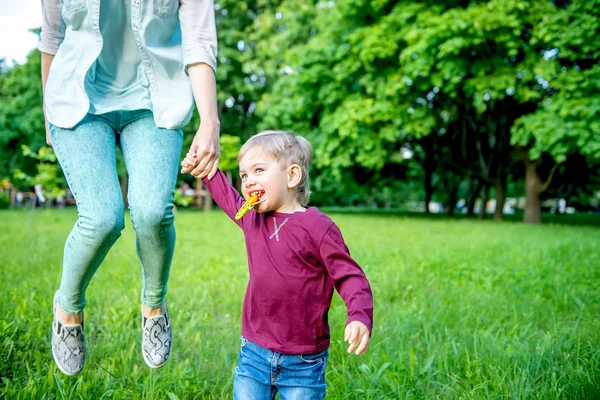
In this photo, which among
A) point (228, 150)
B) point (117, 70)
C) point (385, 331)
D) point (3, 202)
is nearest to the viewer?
point (117, 70)

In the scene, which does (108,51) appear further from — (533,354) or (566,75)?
(566,75)

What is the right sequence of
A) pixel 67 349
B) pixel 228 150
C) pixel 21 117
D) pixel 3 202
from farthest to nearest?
pixel 21 117, pixel 3 202, pixel 228 150, pixel 67 349

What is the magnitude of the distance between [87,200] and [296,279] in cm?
100

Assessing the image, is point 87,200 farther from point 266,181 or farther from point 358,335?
point 358,335

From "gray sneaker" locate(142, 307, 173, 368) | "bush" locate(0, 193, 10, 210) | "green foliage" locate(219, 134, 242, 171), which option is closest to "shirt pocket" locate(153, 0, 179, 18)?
"gray sneaker" locate(142, 307, 173, 368)

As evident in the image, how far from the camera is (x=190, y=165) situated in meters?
2.12

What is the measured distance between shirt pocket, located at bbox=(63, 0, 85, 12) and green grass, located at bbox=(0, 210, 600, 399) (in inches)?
70.2

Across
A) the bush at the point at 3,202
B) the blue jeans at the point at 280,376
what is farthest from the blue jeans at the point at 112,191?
the bush at the point at 3,202

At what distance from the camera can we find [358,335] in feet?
5.44

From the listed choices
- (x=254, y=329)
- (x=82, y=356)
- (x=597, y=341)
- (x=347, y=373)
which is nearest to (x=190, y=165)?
(x=254, y=329)

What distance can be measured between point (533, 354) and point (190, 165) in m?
2.29

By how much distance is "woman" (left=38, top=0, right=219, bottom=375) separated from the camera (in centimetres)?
220

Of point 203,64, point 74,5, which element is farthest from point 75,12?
point 203,64

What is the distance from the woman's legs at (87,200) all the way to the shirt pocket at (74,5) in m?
0.51
